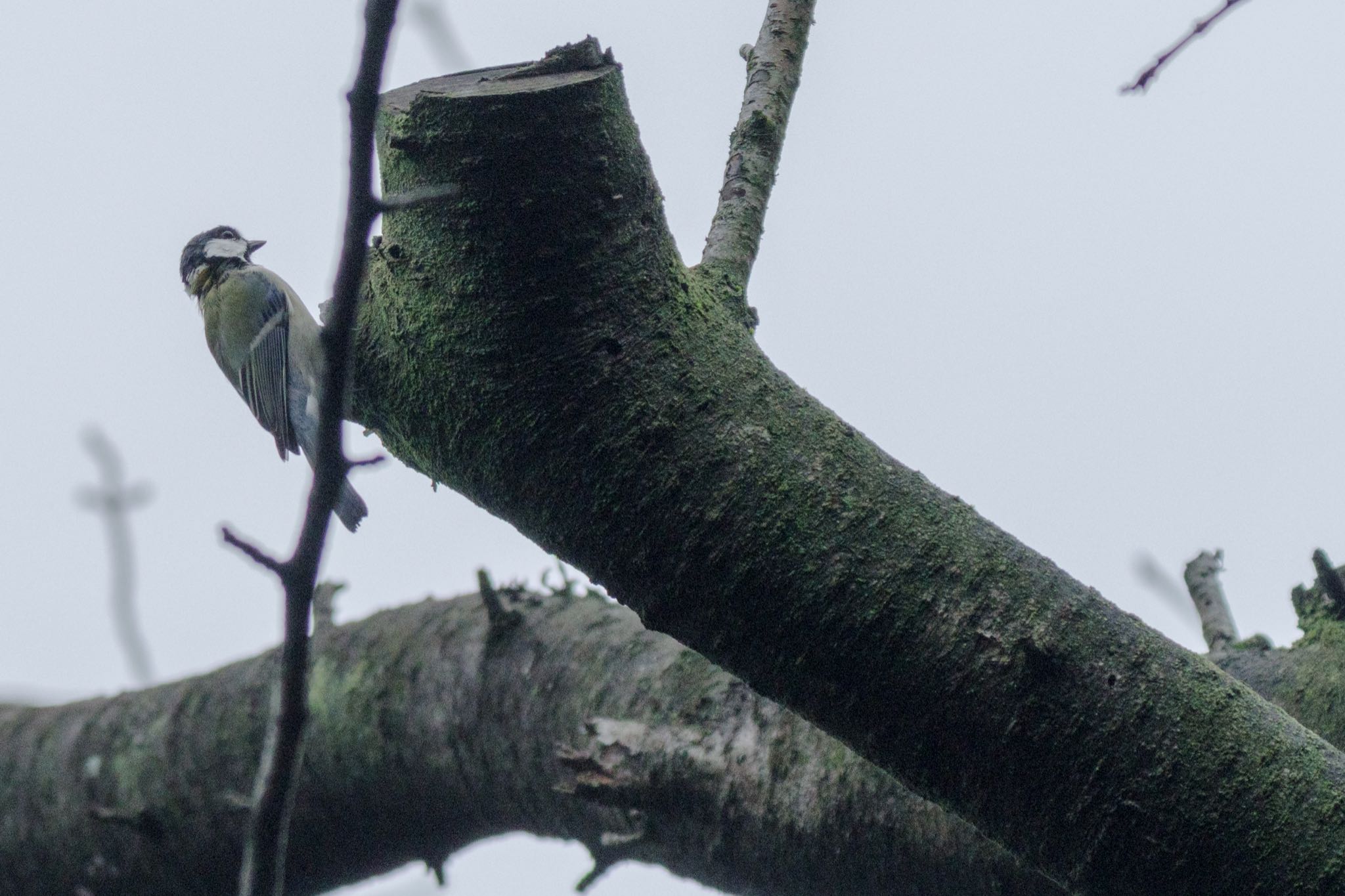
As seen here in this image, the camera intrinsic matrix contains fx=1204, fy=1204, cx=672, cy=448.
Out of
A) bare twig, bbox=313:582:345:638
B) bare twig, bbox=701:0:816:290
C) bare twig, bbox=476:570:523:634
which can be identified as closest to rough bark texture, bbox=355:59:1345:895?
bare twig, bbox=701:0:816:290

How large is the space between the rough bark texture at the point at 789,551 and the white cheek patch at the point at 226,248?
4022 mm

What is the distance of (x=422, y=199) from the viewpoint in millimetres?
1046

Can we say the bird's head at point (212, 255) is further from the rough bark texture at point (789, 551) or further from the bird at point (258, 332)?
the rough bark texture at point (789, 551)

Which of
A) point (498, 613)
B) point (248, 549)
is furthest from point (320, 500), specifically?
point (498, 613)

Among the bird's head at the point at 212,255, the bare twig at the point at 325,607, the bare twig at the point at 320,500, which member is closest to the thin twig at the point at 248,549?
the bare twig at the point at 320,500

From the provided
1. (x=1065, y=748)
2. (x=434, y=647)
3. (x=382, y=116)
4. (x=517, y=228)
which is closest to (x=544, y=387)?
(x=517, y=228)

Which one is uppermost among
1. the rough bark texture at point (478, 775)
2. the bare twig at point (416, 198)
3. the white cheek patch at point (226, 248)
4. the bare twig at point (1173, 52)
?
the white cheek patch at point (226, 248)

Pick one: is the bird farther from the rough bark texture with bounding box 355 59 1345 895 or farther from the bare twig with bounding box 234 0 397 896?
the bare twig with bounding box 234 0 397 896

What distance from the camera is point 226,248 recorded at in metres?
5.32

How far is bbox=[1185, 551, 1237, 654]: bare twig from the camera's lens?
236cm

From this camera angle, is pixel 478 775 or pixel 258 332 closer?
pixel 478 775

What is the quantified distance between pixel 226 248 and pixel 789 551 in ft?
14.8

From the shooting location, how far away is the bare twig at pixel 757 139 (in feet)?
6.17

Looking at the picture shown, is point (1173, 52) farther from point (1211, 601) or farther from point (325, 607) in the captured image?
point (325, 607)
